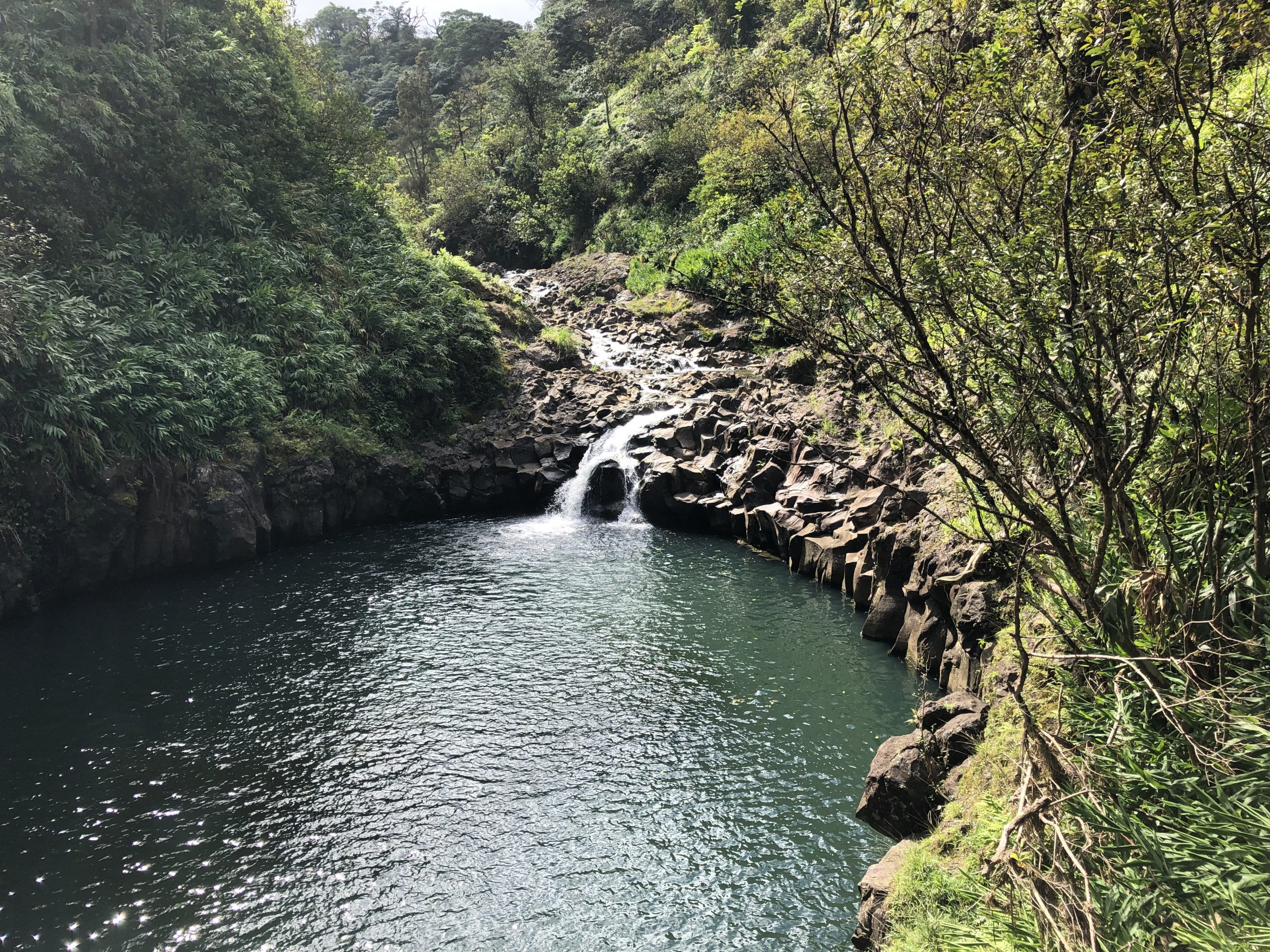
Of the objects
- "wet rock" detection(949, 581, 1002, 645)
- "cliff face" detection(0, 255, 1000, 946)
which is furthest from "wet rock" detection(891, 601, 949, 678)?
"wet rock" detection(949, 581, 1002, 645)

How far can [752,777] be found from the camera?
39.1 feet

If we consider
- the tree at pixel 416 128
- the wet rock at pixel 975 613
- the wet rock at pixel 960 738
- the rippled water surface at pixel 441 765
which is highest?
the tree at pixel 416 128

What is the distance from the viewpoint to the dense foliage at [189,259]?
64.2 ft

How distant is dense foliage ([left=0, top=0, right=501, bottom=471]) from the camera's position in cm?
1956

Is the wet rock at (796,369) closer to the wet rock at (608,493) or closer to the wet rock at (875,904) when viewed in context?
the wet rock at (608,493)

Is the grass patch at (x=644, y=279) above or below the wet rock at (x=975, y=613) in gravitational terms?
above

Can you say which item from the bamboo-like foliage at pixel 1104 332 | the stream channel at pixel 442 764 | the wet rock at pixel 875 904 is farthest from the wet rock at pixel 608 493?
the bamboo-like foliage at pixel 1104 332

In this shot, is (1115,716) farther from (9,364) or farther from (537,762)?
(9,364)

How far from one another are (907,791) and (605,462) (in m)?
19.2

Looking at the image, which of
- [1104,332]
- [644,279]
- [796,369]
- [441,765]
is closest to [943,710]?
[1104,332]

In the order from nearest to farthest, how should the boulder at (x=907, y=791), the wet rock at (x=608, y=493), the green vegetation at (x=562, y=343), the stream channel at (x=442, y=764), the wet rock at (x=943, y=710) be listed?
the stream channel at (x=442, y=764) → the boulder at (x=907, y=791) → the wet rock at (x=943, y=710) → the wet rock at (x=608, y=493) → the green vegetation at (x=562, y=343)

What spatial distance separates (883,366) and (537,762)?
31.6ft

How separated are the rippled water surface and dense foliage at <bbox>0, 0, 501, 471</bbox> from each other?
5913mm

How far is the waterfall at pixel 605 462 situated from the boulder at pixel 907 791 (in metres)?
17.2
